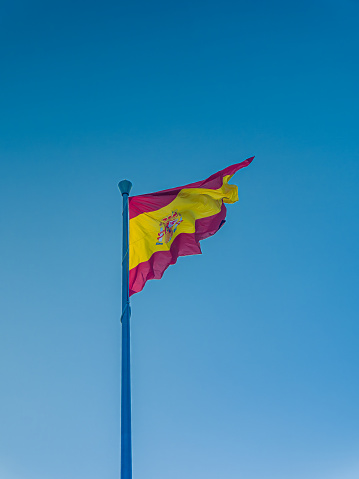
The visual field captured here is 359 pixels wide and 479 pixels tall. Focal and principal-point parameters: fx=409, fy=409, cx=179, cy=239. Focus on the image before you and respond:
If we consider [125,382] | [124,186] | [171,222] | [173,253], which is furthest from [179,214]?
[125,382]

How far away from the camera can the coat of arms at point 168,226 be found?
10578 millimetres

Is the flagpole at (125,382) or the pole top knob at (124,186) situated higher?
the pole top knob at (124,186)

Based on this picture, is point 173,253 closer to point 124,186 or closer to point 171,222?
point 171,222

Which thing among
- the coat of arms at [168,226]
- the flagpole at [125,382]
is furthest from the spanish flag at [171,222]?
the flagpole at [125,382]

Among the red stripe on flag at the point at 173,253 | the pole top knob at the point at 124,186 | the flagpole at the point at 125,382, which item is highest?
the pole top knob at the point at 124,186

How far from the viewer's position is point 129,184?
10000 mm

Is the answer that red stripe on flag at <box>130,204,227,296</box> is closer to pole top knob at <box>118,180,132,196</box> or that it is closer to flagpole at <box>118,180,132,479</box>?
flagpole at <box>118,180,132,479</box>

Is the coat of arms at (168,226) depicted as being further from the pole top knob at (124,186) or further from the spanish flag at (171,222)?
the pole top knob at (124,186)

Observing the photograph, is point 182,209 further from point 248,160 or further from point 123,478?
point 123,478

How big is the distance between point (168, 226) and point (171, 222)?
0.16 meters

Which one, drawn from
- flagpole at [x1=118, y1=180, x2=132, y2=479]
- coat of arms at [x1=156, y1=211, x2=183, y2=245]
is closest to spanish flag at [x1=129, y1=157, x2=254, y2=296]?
coat of arms at [x1=156, y1=211, x2=183, y2=245]

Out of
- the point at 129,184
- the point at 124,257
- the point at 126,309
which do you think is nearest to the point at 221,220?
the point at 129,184

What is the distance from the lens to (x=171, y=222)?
10859 millimetres

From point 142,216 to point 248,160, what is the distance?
352 cm
